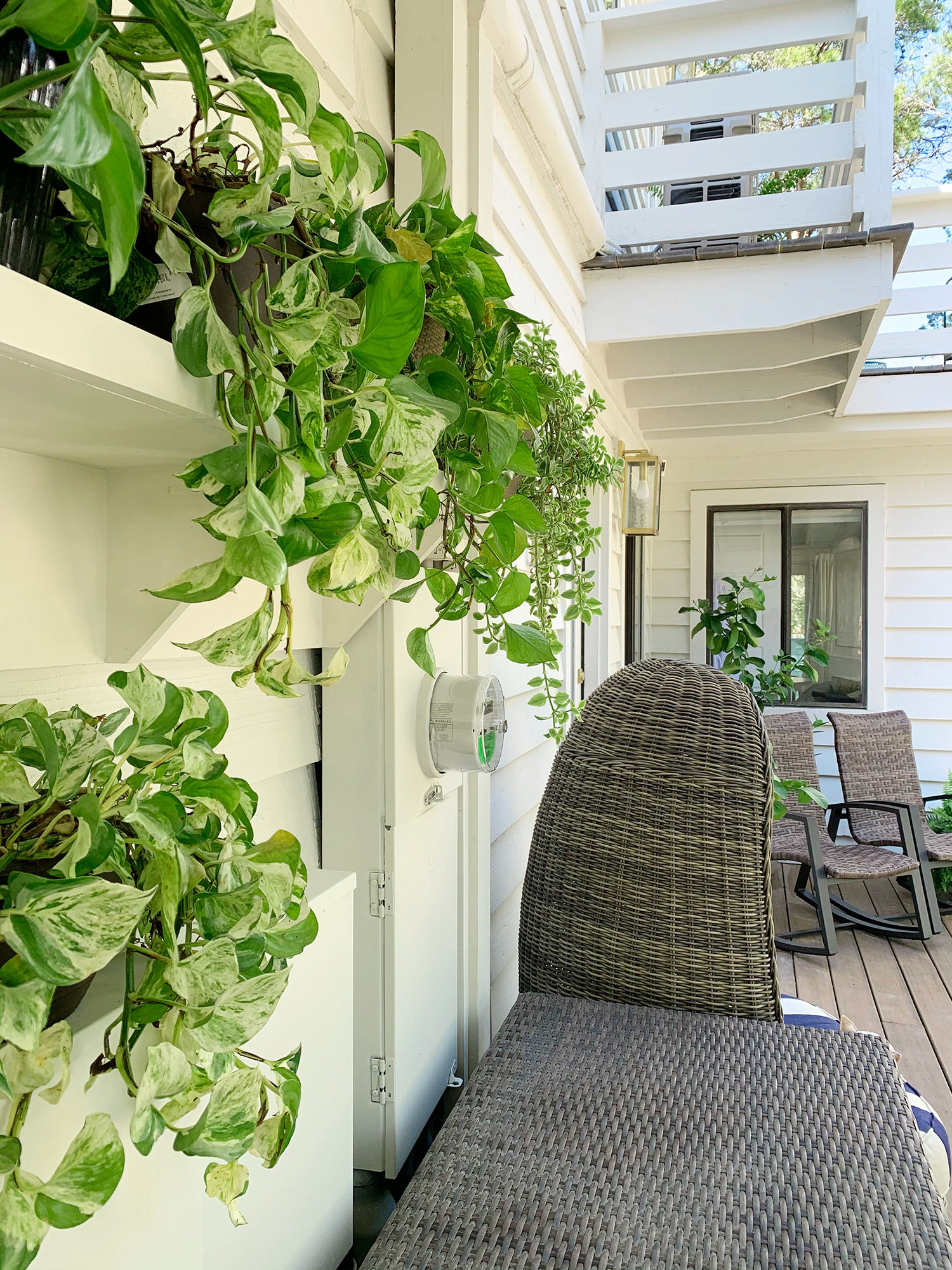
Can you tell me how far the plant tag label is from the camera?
42 cm

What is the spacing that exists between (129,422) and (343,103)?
2.61 ft

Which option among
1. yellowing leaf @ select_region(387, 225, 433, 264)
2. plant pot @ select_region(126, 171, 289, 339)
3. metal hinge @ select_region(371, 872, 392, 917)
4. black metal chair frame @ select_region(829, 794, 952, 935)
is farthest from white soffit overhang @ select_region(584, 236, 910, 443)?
plant pot @ select_region(126, 171, 289, 339)

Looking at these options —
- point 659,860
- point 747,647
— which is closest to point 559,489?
point 659,860

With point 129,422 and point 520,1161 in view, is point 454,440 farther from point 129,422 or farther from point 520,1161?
point 520,1161

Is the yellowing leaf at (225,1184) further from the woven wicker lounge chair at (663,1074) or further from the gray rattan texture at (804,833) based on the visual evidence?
the gray rattan texture at (804,833)

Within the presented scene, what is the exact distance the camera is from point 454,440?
62 cm

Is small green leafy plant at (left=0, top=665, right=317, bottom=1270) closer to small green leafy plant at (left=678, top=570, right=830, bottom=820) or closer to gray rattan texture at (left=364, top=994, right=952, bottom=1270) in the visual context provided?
gray rattan texture at (left=364, top=994, right=952, bottom=1270)

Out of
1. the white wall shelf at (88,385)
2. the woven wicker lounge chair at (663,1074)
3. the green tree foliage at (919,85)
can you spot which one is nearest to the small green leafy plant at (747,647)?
the woven wicker lounge chair at (663,1074)

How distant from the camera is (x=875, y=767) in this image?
4230 mm

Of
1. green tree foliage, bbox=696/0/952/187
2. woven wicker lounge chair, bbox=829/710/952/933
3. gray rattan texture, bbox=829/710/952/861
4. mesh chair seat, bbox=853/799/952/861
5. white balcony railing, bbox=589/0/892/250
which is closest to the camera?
white balcony railing, bbox=589/0/892/250

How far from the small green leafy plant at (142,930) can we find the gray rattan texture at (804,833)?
3421mm

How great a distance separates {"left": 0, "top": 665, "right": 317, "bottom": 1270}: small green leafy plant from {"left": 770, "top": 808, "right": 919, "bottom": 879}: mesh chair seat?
350cm

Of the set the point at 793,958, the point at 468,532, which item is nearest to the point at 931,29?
the point at 793,958

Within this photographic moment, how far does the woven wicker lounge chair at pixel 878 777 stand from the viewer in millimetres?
4055
